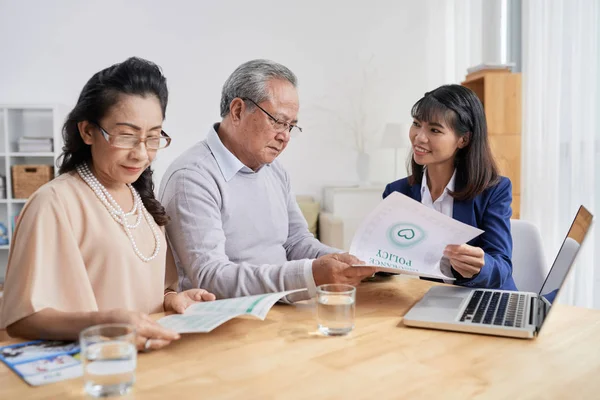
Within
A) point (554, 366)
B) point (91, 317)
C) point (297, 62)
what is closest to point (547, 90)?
point (297, 62)

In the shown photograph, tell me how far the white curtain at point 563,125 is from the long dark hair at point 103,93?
2.47m

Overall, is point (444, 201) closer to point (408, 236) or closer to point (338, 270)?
point (408, 236)

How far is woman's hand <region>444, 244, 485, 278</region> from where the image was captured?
145 centimetres

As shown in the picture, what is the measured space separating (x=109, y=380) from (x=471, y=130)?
5.18 feet

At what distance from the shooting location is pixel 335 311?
116 cm

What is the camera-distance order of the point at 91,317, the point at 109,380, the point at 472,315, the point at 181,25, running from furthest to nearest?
1. the point at 181,25
2. the point at 472,315
3. the point at 91,317
4. the point at 109,380

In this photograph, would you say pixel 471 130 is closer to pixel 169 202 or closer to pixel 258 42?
pixel 169 202

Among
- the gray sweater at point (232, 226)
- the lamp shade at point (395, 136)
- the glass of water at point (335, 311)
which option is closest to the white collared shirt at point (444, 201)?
the gray sweater at point (232, 226)

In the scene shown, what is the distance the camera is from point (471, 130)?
204 centimetres

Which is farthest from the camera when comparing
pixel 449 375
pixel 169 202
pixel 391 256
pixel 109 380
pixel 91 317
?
pixel 169 202

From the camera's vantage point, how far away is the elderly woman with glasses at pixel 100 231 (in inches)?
42.8

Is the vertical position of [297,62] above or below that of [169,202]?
above

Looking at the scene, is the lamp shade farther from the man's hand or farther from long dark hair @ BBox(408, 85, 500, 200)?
the man's hand

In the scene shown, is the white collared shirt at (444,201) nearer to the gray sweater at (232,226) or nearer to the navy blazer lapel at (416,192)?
the navy blazer lapel at (416,192)
